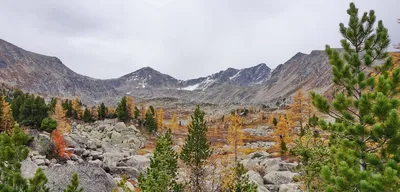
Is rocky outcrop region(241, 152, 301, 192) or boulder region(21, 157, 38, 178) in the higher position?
boulder region(21, 157, 38, 178)

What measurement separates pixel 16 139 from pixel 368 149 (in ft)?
41.8

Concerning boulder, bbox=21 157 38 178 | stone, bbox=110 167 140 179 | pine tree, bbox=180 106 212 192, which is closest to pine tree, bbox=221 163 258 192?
pine tree, bbox=180 106 212 192

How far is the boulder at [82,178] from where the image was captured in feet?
63.3

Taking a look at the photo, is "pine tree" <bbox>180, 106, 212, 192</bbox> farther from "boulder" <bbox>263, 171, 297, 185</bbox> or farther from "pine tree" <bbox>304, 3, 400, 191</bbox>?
"pine tree" <bbox>304, 3, 400, 191</bbox>

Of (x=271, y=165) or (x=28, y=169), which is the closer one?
(x=28, y=169)

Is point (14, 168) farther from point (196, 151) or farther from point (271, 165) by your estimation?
point (271, 165)

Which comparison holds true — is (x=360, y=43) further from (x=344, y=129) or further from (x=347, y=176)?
(x=347, y=176)

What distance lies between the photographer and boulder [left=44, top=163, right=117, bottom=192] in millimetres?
19297

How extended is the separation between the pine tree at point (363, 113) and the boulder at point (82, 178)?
43.8 ft

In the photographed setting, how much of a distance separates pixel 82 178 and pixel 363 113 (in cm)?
1594

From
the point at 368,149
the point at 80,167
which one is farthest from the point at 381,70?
the point at 80,167

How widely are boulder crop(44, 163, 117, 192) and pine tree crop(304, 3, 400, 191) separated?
13.4m

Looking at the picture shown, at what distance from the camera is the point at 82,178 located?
20312mm

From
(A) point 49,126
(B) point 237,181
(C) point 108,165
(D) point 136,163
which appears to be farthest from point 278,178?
(A) point 49,126
